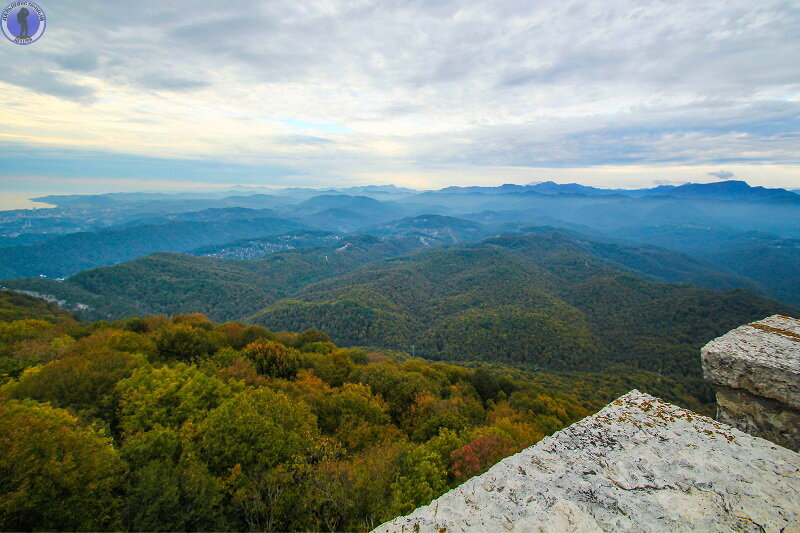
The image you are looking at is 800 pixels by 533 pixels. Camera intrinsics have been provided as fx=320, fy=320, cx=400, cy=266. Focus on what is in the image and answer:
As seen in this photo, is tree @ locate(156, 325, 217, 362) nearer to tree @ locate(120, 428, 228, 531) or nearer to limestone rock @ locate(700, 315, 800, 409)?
tree @ locate(120, 428, 228, 531)

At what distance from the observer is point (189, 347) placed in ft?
86.3

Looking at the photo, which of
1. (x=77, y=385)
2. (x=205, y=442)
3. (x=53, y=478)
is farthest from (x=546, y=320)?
(x=53, y=478)

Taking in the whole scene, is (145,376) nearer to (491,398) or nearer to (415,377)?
(415,377)

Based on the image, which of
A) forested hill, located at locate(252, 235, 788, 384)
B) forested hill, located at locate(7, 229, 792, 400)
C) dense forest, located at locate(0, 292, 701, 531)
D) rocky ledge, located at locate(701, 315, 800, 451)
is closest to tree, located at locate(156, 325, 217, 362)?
dense forest, located at locate(0, 292, 701, 531)

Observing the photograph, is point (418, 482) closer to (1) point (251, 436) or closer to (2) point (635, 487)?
(1) point (251, 436)

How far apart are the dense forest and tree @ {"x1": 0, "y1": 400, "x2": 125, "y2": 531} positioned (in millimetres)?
36

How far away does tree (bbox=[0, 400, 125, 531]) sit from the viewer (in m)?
8.27

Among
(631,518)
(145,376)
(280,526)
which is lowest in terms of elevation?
(280,526)

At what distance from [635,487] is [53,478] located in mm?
14099

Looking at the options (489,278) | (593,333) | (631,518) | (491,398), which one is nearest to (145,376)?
(631,518)

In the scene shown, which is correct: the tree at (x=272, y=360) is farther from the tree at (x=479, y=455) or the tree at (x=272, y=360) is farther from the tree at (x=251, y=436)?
the tree at (x=479, y=455)

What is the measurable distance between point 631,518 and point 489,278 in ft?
651

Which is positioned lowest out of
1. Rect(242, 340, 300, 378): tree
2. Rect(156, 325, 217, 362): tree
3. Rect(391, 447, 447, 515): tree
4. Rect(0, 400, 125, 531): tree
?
Rect(242, 340, 300, 378): tree

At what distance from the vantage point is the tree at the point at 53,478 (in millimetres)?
8273
